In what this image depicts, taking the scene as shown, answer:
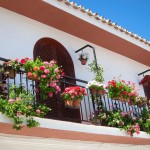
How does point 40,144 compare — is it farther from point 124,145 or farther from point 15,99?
point 124,145

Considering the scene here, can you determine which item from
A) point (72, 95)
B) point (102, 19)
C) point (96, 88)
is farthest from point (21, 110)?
point (102, 19)

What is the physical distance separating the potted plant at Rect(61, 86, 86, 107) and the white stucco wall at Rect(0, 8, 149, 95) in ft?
5.78

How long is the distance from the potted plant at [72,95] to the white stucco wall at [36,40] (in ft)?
5.78

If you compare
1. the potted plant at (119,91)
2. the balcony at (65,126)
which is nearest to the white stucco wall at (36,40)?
the balcony at (65,126)

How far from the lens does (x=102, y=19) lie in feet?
33.4

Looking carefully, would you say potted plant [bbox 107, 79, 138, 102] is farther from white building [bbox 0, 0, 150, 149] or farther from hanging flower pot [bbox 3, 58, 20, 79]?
hanging flower pot [bbox 3, 58, 20, 79]

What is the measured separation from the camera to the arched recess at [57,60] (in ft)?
27.2

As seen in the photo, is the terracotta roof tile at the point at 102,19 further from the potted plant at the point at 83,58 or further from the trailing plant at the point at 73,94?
the trailing plant at the point at 73,94

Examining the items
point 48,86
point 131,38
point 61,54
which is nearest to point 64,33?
point 61,54

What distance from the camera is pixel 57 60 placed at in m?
9.40

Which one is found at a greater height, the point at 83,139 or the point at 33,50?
the point at 33,50

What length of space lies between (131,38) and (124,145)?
3.79m

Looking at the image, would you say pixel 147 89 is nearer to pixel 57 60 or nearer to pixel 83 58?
pixel 83 58

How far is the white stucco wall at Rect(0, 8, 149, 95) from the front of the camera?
27.5 feet
